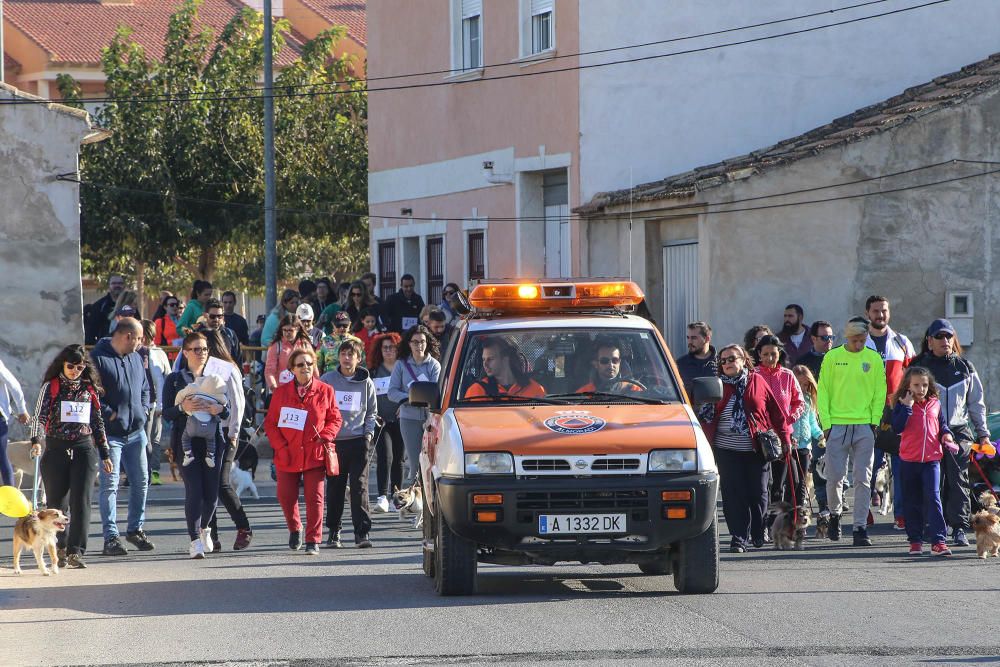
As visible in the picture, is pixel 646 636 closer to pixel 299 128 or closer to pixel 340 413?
pixel 340 413

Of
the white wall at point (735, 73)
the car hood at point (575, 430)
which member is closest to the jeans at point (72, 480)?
the car hood at point (575, 430)

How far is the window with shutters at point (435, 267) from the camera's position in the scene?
103 ft

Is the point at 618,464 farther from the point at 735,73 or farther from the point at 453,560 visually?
the point at 735,73

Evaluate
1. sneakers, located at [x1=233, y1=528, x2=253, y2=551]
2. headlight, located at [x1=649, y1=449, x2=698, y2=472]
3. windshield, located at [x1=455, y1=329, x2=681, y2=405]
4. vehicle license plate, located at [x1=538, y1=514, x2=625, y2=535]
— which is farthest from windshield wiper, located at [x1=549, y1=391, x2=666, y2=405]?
sneakers, located at [x1=233, y1=528, x2=253, y2=551]

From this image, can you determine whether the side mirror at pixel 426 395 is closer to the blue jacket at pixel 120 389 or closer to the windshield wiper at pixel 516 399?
the windshield wiper at pixel 516 399

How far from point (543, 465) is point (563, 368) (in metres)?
0.99

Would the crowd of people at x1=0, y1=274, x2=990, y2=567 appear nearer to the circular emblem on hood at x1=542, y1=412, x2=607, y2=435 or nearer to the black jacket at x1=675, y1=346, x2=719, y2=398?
the black jacket at x1=675, y1=346, x2=719, y2=398

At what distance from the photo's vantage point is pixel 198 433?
44.9 ft

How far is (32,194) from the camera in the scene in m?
23.1

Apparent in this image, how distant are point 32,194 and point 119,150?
1960cm

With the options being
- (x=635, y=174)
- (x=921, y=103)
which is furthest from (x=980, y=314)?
(x=635, y=174)

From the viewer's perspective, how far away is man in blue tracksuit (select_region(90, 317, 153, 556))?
13.7 m

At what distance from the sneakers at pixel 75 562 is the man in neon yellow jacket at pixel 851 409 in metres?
6.10

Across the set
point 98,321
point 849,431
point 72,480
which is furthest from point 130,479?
point 98,321
